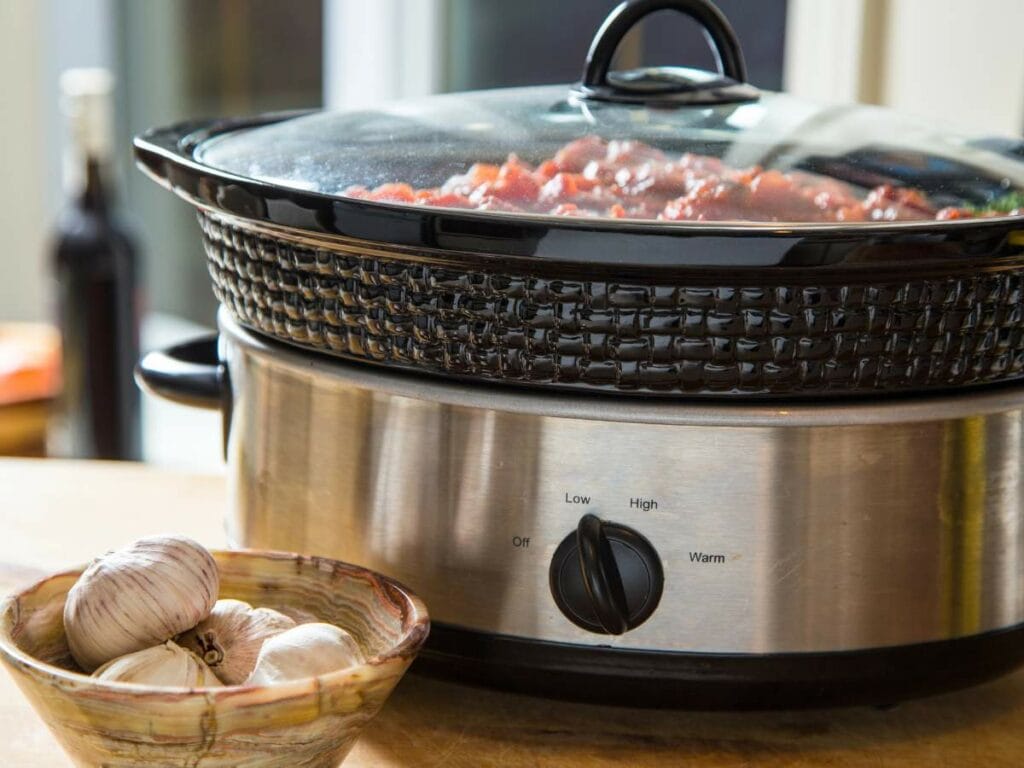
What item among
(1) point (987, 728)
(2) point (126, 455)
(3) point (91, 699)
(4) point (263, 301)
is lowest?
(2) point (126, 455)

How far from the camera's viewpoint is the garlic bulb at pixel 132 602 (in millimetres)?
653

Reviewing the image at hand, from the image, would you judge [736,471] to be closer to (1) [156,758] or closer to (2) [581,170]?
(2) [581,170]

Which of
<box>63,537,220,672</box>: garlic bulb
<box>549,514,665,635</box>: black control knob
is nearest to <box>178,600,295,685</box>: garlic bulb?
<box>63,537,220,672</box>: garlic bulb

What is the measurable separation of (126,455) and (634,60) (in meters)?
0.91

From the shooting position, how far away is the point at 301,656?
630mm

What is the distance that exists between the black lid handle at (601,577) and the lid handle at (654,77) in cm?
30

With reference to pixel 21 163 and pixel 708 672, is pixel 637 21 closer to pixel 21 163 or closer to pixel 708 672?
pixel 708 672

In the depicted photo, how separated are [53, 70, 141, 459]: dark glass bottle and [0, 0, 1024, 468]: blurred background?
0.44 ft

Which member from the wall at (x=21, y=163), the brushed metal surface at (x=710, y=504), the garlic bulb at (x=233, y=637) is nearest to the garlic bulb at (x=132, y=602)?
the garlic bulb at (x=233, y=637)

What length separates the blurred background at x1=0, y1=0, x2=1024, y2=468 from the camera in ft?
4.96

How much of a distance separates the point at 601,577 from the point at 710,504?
2.6 inches

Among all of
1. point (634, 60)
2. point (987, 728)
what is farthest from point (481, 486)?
point (634, 60)

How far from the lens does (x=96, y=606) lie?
0.65 meters

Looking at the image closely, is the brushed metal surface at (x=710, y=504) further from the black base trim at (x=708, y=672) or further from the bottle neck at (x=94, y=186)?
the bottle neck at (x=94, y=186)
